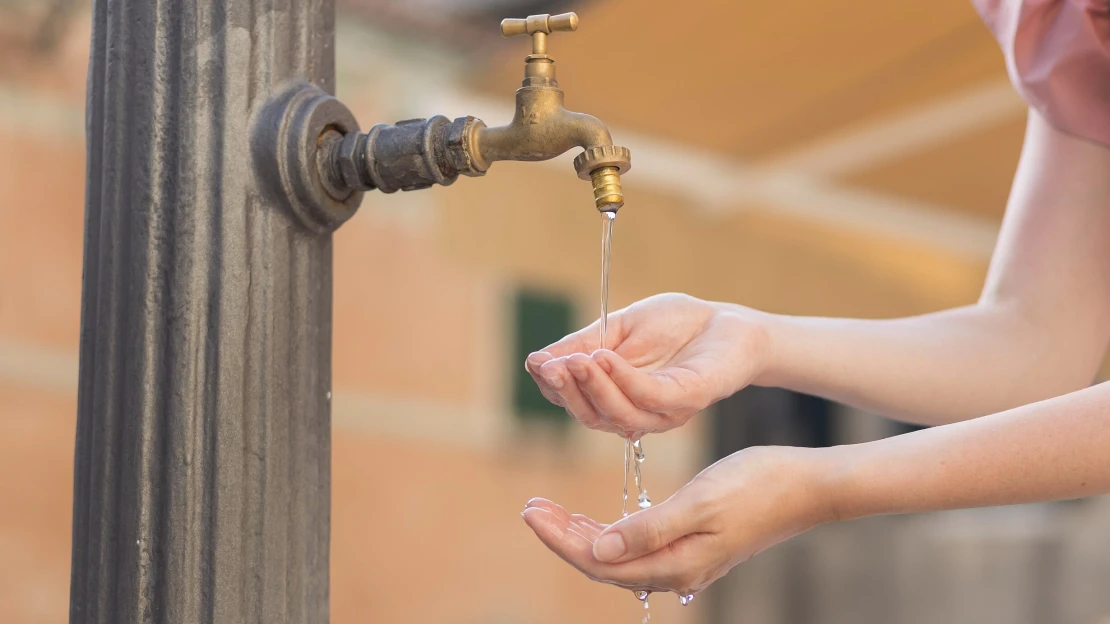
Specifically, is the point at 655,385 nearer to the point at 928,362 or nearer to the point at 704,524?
the point at 704,524

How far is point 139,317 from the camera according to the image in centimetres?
83

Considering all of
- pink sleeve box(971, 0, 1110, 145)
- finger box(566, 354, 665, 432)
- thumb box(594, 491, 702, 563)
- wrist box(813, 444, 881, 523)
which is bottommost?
thumb box(594, 491, 702, 563)

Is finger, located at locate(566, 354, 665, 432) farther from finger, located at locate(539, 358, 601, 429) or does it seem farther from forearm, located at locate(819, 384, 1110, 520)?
forearm, located at locate(819, 384, 1110, 520)

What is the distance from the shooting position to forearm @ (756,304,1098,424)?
1101 millimetres

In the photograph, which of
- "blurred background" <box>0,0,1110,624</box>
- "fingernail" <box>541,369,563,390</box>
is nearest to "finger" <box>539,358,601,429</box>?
"fingernail" <box>541,369,563,390</box>

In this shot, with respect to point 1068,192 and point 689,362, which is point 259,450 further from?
point 1068,192

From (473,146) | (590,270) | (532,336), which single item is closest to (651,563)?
(473,146)

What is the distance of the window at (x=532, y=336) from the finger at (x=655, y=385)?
417 centimetres

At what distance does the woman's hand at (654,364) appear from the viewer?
872 mm

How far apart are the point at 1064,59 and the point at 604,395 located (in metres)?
0.66

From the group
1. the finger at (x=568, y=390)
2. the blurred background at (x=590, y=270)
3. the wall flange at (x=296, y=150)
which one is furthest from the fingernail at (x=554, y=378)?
the blurred background at (x=590, y=270)

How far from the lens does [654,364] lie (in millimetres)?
1041

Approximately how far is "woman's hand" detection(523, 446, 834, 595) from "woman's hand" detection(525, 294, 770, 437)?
0.07 meters

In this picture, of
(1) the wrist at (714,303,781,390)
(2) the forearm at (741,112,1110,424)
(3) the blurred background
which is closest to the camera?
(1) the wrist at (714,303,781,390)
